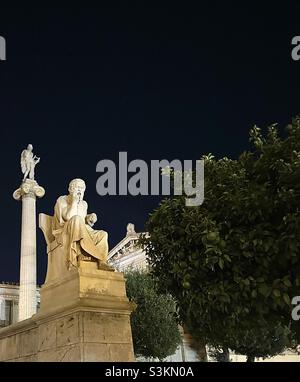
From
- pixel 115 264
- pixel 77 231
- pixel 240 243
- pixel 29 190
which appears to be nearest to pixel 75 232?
pixel 77 231

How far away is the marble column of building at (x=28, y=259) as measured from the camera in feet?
124

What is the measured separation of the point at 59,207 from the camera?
520 inches

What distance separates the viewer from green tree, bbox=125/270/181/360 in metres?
36.7

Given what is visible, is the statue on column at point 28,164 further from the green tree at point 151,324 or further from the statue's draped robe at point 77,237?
the statue's draped robe at point 77,237

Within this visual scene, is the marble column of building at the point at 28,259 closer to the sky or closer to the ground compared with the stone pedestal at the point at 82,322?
closer to the sky

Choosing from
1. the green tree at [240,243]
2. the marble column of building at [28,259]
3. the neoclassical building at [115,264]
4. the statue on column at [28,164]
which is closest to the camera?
the green tree at [240,243]

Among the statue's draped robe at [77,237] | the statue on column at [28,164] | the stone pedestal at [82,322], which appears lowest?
the stone pedestal at [82,322]

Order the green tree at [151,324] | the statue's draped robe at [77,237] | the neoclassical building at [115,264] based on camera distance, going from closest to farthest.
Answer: the statue's draped robe at [77,237] < the green tree at [151,324] < the neoclassical building at [115,264]

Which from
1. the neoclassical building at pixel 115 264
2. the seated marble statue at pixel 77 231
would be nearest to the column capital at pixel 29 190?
the neoclassical building at pixel 115 264

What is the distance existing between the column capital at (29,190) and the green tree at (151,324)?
1013cm

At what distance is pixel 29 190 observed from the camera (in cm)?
3941

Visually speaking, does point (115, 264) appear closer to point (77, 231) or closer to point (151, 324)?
point (151, 324)
